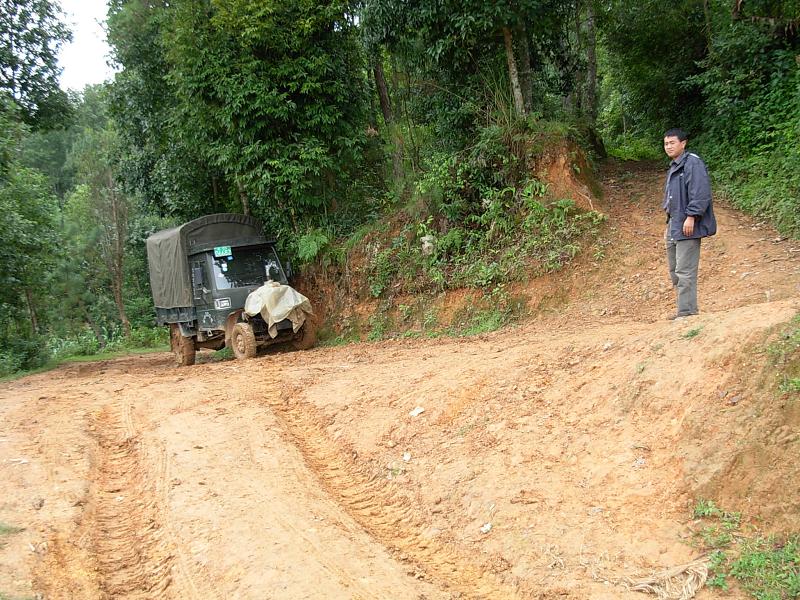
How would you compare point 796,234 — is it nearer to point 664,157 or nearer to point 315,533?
point 664,157

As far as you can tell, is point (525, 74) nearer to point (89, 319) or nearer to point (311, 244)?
point (311, 244)

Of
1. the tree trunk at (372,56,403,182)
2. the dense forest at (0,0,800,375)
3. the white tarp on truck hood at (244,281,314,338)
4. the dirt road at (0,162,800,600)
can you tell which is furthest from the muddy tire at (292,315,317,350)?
the dirt road at (0,162,800,600)

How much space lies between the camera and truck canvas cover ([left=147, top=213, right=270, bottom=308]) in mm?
13320

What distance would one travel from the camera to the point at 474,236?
12352mm

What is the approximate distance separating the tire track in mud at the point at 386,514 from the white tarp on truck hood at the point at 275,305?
202 inches

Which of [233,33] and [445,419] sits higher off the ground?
[233,33]

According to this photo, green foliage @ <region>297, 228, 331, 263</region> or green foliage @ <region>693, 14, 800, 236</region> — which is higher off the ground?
green foliage @ <region>693, 14, 800, 236</region>

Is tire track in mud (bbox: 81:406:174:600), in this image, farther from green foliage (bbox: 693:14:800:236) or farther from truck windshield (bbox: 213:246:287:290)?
green foliage (bbox: 693:14:800:236)

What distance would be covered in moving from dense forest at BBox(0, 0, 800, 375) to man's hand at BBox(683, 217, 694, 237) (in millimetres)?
4910

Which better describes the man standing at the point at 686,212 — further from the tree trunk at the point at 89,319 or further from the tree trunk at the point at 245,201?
the tree trunk at the point at 89,319

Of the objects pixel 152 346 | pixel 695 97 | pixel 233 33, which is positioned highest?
pixel 233 33

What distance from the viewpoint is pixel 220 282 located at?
1305cm

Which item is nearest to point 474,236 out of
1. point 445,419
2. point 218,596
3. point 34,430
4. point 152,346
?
point 445,419

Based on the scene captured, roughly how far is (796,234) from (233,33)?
11.7m
